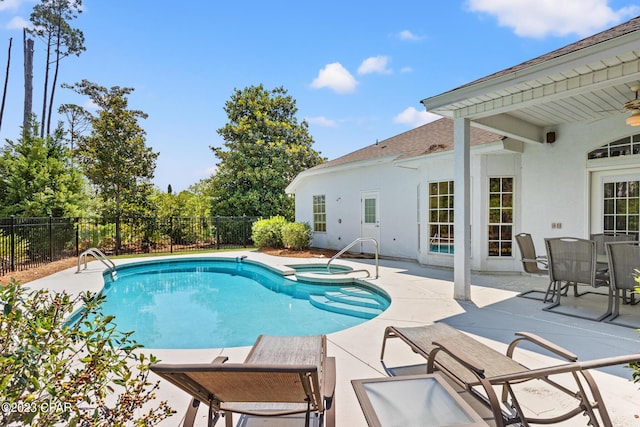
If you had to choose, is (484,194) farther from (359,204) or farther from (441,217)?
(359,204)

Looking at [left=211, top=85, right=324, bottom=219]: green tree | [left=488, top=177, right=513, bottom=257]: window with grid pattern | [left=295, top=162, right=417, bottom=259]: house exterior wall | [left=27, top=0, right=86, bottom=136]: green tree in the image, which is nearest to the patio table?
[left=488, top=177, right=513, bottom=257]: window with grid pattern

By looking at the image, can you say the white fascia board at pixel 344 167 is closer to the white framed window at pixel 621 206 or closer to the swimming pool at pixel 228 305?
the swimming pool at pixel 228 305

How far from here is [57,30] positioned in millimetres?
19547

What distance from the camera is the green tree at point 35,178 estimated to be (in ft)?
40.0

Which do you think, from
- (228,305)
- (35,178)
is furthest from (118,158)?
(228,305)

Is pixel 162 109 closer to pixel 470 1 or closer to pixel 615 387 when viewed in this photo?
pixel 470 1

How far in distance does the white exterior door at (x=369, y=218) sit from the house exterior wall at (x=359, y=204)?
11 centimetres

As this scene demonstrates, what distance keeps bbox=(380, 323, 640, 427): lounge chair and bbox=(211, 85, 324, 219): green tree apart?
16.0 m

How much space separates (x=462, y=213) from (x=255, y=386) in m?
4.88

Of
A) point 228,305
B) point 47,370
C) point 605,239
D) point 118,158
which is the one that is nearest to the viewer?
point 47,370

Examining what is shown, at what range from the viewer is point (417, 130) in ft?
44.0

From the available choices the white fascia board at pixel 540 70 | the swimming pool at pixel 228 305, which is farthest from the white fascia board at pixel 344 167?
the white fascia board at pixel 540 70

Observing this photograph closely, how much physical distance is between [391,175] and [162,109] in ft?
41.2

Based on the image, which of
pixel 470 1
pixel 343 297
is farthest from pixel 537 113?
pixel 343 297
